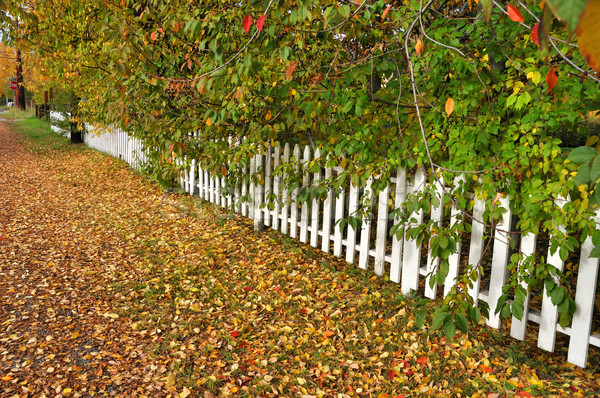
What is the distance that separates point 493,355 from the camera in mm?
3486

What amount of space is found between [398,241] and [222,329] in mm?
1722

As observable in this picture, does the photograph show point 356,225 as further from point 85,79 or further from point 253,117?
point 85,79

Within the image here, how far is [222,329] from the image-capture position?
4.00 metres

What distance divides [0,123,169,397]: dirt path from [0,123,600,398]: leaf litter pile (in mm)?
14

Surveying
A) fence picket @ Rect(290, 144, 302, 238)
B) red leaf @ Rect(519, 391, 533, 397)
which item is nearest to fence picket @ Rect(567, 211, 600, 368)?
red leaf @ Rect(519, 391, 533, 397)

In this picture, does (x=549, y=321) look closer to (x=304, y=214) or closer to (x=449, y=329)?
(x=449, y=329)

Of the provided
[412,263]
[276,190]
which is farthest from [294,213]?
[412,263]

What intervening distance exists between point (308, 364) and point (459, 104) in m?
2.19

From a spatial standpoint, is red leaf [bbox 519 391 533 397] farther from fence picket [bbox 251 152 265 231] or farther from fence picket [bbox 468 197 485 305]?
fence picket [bbox 251 152 265 231]

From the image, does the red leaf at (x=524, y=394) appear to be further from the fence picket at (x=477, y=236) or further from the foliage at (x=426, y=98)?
the fence picket at (x=477, y=236)

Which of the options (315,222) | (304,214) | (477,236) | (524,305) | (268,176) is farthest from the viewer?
(268,176)

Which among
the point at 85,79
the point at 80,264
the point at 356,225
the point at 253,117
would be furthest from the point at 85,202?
the point at 356,225

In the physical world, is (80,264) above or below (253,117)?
below

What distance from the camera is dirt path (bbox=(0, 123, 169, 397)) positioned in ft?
10.8
